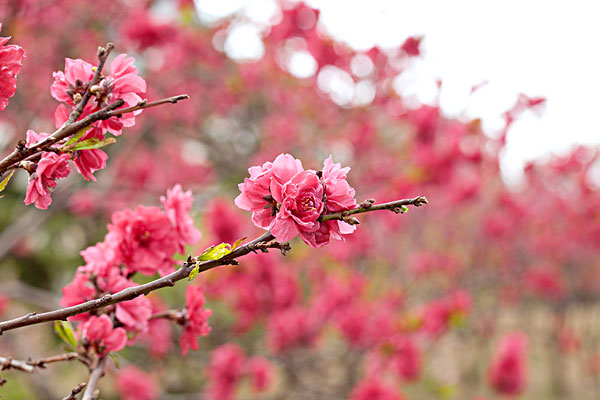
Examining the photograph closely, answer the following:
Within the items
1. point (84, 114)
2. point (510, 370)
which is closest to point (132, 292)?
point (84, 114)

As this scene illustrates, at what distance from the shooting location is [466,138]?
13.9 feet

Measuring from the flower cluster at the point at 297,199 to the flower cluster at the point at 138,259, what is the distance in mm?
402

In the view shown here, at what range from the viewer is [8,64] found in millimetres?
828

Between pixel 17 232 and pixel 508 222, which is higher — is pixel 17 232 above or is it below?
below

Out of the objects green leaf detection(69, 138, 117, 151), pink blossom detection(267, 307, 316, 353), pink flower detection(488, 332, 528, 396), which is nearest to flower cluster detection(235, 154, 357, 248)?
green leaf detection(69, 138, 117, 151)

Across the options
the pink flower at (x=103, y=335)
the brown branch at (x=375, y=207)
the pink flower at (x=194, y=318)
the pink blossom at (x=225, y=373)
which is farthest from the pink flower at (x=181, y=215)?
the pink blossom at (x=225, y=373)

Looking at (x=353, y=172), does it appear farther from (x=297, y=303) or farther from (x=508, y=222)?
(x=508, y=222)

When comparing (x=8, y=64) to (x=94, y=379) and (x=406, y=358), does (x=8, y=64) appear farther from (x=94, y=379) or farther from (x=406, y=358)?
A: (x=406, y=358)

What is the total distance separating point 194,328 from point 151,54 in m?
4.48

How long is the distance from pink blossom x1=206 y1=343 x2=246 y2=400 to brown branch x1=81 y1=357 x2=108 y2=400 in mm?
2038

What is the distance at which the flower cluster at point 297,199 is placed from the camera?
2.58 ft

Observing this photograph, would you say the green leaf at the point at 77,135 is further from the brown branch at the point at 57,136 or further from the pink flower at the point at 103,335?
the pink flower at the point at 103,335

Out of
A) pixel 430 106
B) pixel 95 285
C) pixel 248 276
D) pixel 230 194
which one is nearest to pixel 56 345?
pixel 230 194

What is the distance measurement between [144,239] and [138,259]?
5 centimetres
